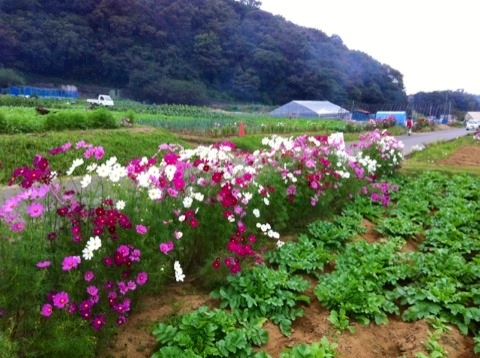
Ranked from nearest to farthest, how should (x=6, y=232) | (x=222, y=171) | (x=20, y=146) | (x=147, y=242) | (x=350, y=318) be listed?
(x=6, y=232) → (x=147, y=242) → (x=350, y=318) → (x=222, y=171) → (x=20, y=146)

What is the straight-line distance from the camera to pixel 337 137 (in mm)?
6367

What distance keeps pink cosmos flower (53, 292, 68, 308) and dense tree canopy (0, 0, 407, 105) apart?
165 ft

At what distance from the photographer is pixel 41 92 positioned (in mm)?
45719

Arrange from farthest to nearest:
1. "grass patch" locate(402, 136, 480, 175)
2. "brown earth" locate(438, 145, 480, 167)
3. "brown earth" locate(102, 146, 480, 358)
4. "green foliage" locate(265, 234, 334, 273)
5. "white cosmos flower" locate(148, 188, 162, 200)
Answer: "brown earth" locate(438, 145, 480, 167)
"grass patch" locate(402, 136, 480, 175)
"green foliage" locate(265, 234, 334, 273)
"white cosmos flower" locate(148, 188, 162, 200)
"brown earth" locate(102, 146, 480, 358)

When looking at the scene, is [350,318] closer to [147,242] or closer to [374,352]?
[374,352]

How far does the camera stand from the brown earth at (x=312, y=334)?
2.94m

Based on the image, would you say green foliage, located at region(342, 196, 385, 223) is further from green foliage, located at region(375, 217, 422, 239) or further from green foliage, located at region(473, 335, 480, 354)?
green foliage, located at region(473, 335, 480, 354)

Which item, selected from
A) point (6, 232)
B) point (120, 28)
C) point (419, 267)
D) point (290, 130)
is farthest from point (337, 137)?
point (120, 28)

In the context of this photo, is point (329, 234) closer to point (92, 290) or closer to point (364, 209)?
point (364, 209)

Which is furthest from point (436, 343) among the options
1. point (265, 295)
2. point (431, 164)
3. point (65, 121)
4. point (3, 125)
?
point (65, 121)

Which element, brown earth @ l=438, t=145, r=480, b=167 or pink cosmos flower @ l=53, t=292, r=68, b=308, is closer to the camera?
pink cosmos flower @ l=53, t=292, r=68, b=308

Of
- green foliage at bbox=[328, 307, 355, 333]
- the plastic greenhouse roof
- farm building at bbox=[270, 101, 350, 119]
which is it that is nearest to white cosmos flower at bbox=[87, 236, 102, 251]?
green foliage at bbox=[328, 307, 355, 333]

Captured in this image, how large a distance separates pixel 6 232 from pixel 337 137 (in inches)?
190

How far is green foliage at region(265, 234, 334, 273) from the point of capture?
4.20m
